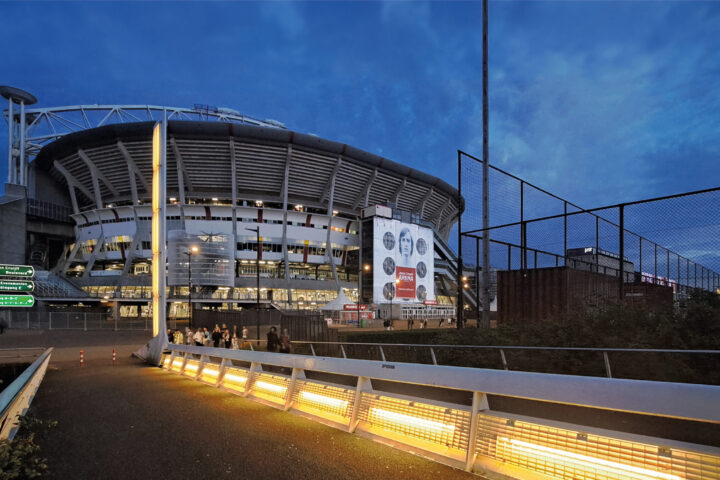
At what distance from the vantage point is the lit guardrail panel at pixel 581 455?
9.18 ft

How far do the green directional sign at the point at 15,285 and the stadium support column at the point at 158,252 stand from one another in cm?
550

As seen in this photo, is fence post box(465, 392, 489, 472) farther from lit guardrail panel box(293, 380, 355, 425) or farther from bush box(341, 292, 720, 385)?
bush box(341, 292, 720, 385)

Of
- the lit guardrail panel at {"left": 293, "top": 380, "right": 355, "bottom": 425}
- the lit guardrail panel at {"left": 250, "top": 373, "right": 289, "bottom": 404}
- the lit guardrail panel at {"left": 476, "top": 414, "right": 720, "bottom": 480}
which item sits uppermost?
the lit guardrail panel at {"left": 476, "top": 414, "right": 720, "bottom": 480}

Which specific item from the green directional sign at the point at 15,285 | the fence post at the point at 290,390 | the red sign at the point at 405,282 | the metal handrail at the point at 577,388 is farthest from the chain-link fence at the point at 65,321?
the red sign at the point at 405,282

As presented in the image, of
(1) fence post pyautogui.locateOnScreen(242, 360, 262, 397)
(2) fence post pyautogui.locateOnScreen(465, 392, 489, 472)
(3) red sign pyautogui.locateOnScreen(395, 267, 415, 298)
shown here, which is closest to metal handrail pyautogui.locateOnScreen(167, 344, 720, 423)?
(2) fence post pyautogui.locateOnScreen(465, 392, 489, 472)

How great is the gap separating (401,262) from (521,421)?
230ft

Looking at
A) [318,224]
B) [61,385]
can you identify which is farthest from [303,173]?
[61,385]

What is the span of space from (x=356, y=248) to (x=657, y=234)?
6790cm

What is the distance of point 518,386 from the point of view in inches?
153

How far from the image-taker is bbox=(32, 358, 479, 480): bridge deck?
4.50 metres

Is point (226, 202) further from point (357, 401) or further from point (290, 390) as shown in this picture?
point (357, 401)

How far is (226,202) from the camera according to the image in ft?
248

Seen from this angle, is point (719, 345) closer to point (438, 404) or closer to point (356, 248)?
point (438, 404)

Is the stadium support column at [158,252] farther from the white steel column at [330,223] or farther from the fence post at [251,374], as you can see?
the white steel column at [330,223]
